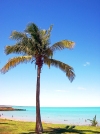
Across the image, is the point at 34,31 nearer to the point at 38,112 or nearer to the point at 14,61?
the point at 14,61

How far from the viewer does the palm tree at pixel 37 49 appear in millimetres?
22578

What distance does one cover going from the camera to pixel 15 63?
23.1m

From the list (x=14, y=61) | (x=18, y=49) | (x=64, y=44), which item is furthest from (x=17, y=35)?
(x=64, y=44)

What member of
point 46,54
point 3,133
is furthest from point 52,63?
point 3,133

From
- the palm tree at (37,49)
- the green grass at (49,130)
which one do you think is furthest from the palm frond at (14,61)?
the green grass at (49,130)

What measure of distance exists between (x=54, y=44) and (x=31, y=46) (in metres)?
2.34

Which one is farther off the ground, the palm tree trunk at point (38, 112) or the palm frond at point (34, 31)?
the palm frond at point (34, 31)

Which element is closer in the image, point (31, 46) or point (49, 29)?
point (31, 46)

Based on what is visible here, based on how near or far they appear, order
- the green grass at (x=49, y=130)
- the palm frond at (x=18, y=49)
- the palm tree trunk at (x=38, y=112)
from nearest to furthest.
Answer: the green grass at (x=49, y=130) → the palm tree trunk at (x=38, y=112) → the palm frond at (x=18, y=49)

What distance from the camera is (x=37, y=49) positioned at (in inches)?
898

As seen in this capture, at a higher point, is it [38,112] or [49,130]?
[38,112]

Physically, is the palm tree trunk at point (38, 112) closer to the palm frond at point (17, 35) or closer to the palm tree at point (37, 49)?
the palm tree at point (37, 49)

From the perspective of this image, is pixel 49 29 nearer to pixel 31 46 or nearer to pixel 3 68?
pixel 31 46

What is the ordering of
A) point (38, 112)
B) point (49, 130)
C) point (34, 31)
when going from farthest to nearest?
point (49, 130), point (34, 31), point (38, 112)
